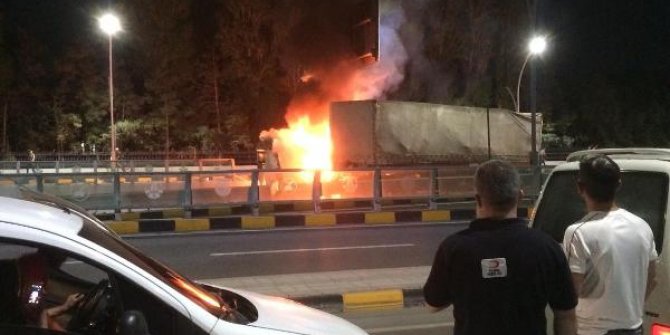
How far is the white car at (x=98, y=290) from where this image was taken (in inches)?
99.7

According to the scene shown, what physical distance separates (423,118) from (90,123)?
31497mm

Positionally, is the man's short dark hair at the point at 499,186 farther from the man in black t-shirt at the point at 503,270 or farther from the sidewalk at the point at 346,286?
the sidewalk at the point at 346,286

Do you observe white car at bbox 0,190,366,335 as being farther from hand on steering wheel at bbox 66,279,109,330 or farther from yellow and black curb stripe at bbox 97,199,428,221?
yellow and black curb stripe at bbox 97,199,428,221

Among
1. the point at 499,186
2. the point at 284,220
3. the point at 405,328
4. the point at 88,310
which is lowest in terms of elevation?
the point at 405,328

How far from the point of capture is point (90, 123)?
45.7 m

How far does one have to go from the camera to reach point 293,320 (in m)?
3.17

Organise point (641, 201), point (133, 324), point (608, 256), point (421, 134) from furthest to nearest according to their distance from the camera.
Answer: point (421, 134) < point (641, 201) < point (608, 256) < point (133, 324)

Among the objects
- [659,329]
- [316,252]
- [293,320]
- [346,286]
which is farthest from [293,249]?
[659,329]

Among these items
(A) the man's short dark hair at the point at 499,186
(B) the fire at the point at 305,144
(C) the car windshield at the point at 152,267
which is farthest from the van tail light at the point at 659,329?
(B) the fire at the point at 305,144

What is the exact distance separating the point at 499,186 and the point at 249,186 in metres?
13.1

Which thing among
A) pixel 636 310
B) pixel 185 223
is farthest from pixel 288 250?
pixel 636 310

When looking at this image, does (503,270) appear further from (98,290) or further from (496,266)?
(98,290)

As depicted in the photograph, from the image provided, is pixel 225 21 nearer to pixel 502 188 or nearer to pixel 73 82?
pixel 73 82

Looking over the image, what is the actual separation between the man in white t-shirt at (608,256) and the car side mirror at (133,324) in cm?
183
